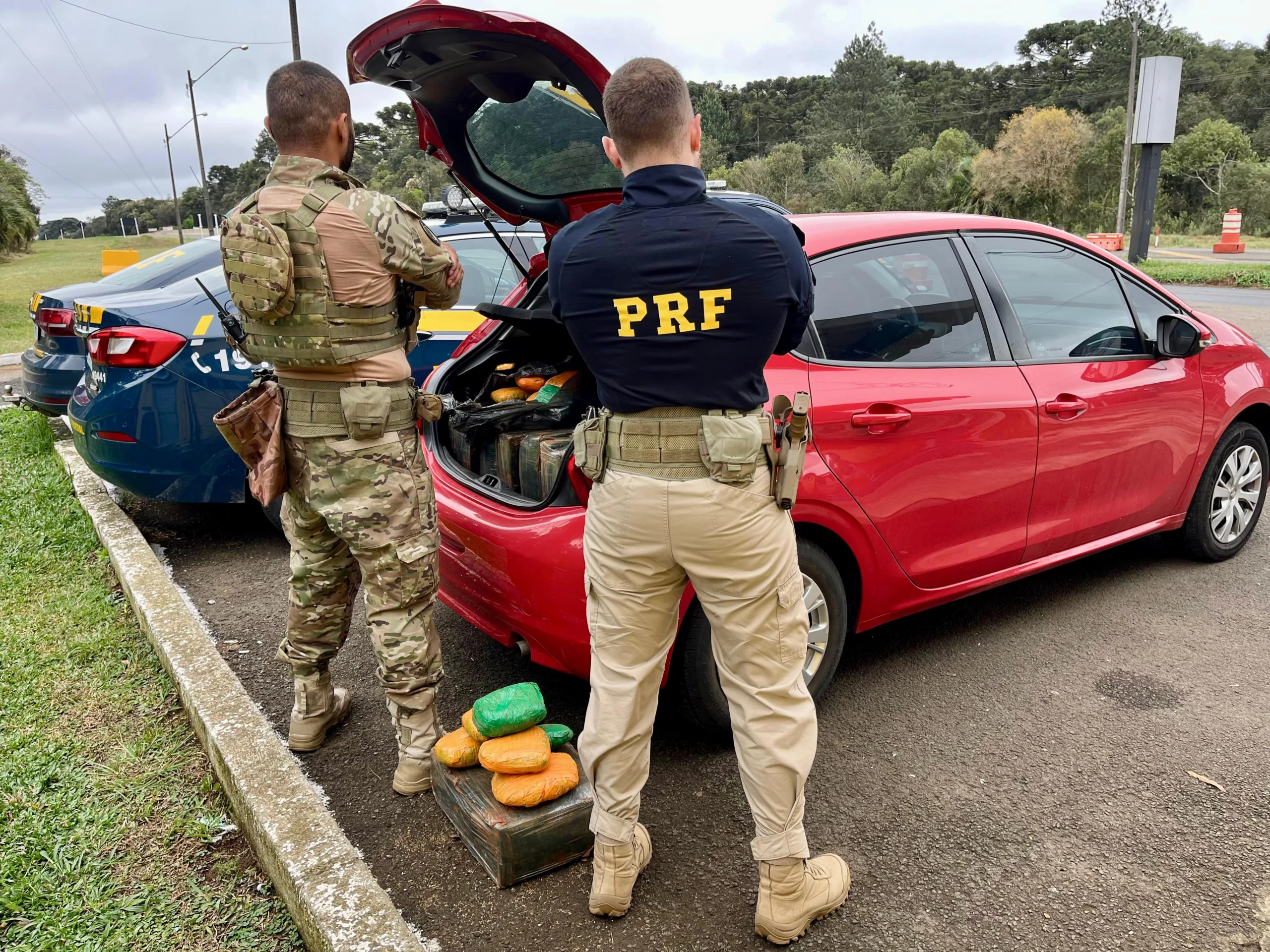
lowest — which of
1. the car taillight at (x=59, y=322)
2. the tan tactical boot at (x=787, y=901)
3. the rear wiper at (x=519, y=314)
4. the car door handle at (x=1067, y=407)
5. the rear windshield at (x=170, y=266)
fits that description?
the tan tactical boot at (x=787, y=901)

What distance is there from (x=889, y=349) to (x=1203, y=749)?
1616mm

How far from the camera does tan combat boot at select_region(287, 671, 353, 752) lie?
10.1 ft

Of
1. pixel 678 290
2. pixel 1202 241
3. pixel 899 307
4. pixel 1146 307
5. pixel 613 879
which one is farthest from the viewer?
pixel 1202 241

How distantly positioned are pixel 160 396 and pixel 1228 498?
5.07 meters

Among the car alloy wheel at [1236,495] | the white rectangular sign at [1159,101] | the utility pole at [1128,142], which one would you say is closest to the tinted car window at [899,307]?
the car alloy wheel at [1236,495]

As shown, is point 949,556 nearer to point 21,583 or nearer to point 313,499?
point 313,499

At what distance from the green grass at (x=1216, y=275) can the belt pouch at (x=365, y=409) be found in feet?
68.2

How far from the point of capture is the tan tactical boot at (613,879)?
2.28 meters

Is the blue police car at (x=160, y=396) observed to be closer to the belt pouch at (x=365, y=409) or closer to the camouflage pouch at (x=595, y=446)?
the belt pouch at (x=365, y=409)

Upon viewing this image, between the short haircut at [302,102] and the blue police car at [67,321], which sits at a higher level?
the short haircut at [302,102]

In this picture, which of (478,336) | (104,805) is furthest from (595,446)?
(104,805)

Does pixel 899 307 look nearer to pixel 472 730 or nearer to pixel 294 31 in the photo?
pixel 472 730

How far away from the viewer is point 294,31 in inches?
642

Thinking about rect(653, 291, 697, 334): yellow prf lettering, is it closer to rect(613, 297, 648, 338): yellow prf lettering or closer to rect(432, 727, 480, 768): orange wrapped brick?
rect(613, 297, 648, 338): yellow prf lettering
